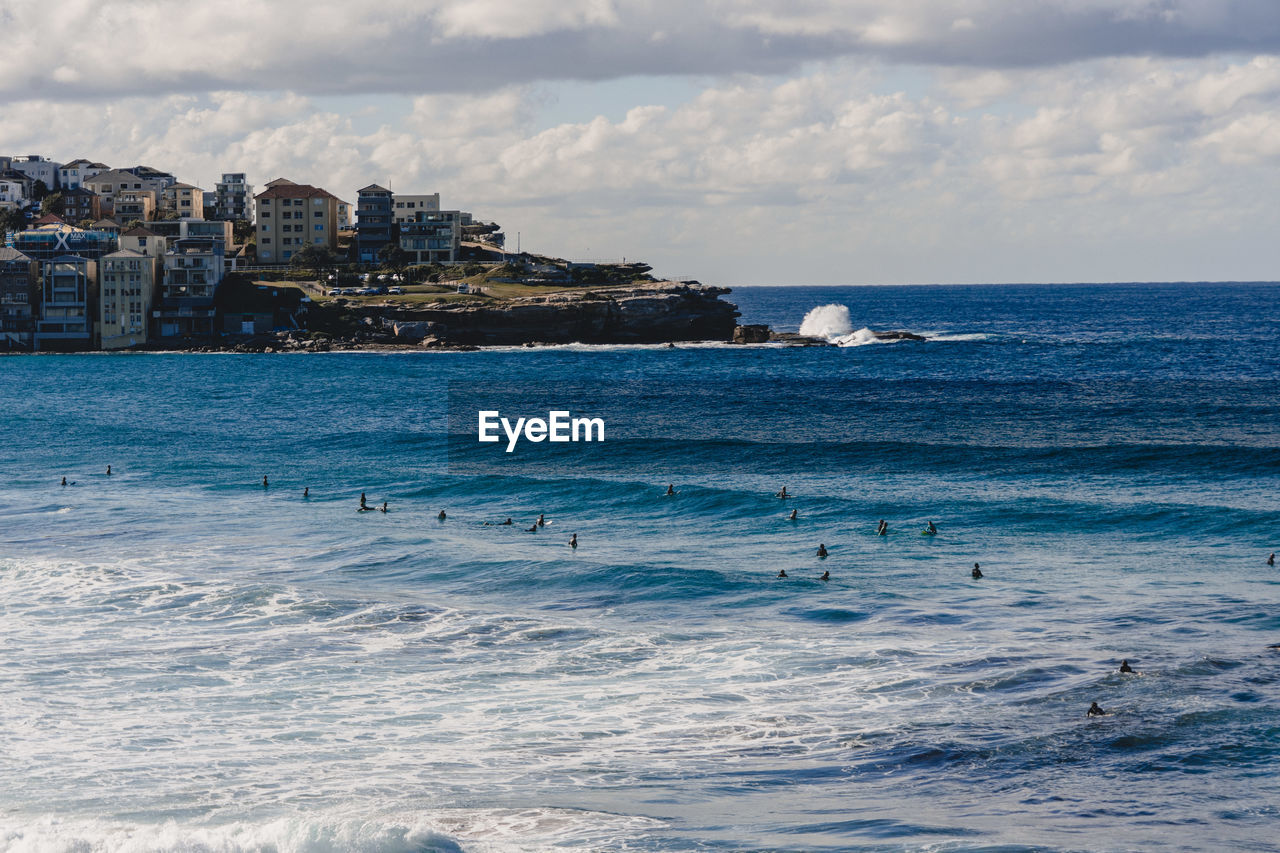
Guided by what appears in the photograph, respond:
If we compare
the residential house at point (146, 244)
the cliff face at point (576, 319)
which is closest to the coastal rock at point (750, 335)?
the cliff face at point (576, 319)

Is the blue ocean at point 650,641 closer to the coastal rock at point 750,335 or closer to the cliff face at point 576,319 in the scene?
the cliff face at point 576,319

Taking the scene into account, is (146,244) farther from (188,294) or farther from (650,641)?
(650,641)

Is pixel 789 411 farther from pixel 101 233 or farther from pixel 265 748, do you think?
pixel 101 233

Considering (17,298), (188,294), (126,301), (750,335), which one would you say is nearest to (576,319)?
(750,335)

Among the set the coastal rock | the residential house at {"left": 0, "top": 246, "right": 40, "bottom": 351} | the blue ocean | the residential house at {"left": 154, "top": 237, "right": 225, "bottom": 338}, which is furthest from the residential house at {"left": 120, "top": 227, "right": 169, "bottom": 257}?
the blue ocean

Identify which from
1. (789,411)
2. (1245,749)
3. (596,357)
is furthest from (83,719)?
(596,357)
